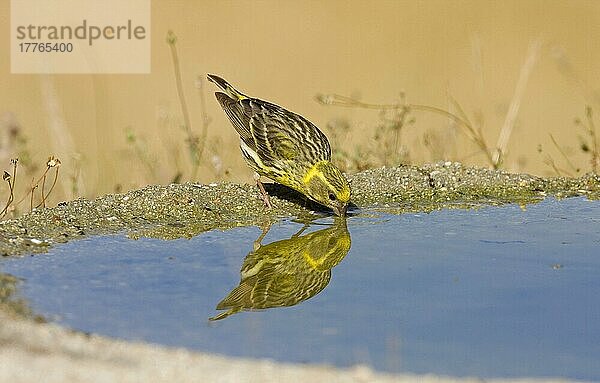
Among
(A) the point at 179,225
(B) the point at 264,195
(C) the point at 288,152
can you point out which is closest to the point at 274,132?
(C) the point at 288,152

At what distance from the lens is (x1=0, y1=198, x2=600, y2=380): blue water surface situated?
475 centimetres

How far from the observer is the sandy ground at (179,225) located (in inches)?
172

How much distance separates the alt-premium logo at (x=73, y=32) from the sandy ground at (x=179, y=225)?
8.80 metres

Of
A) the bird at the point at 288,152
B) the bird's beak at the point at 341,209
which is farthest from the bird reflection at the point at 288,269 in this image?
the bird at the point at 288,152

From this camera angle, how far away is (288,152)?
320 inches

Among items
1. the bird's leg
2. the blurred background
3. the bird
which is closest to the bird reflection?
the bird

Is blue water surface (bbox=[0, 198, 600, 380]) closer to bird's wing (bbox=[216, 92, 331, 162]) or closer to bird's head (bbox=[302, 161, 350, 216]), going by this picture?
bird's head (bbox=[302, 161, 350, 216])

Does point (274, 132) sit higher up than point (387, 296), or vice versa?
point (274, 132)

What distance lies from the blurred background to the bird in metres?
3.13

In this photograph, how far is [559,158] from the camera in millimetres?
13570

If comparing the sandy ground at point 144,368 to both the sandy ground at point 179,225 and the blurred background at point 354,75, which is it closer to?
the sandy ground at point 179,225

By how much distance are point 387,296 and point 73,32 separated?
12.1 metres

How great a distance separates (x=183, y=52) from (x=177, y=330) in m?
13.2

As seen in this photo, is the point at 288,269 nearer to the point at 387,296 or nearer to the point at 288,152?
the point at 387,296
